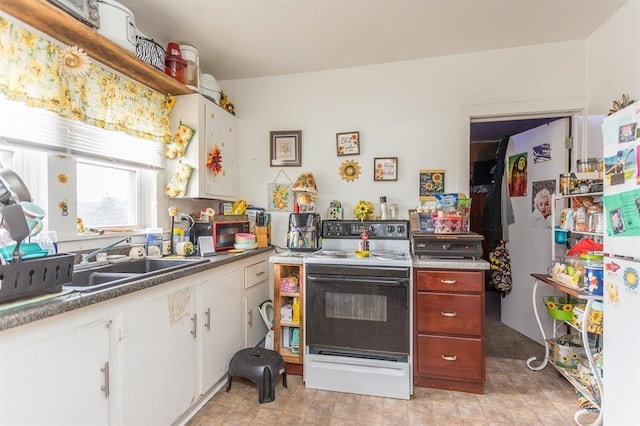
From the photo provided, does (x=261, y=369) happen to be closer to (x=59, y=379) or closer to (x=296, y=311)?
(x=296, y=311)

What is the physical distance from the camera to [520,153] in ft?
10.5

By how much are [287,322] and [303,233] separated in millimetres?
689

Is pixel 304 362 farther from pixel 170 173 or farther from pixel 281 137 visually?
pixel 281 137

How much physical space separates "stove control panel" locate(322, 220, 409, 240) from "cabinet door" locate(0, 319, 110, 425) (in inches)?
66.9

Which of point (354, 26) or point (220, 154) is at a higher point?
point (354, 26)

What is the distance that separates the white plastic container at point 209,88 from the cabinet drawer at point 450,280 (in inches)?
83.7

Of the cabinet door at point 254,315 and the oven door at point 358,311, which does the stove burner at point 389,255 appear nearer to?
the oven door at point 358,311

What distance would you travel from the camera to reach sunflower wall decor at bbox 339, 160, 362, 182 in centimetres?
283

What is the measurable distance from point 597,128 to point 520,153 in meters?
0.85

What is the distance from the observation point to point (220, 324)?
2.13m

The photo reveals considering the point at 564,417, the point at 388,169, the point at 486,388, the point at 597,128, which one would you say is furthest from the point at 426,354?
the point at 597,128

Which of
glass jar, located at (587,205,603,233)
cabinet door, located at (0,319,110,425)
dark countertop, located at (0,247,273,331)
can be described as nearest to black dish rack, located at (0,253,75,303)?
dark countertop, located at (0,247,273,331)

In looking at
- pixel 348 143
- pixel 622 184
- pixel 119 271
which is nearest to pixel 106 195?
pixel 119 271

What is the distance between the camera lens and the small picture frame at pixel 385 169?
108 inches
